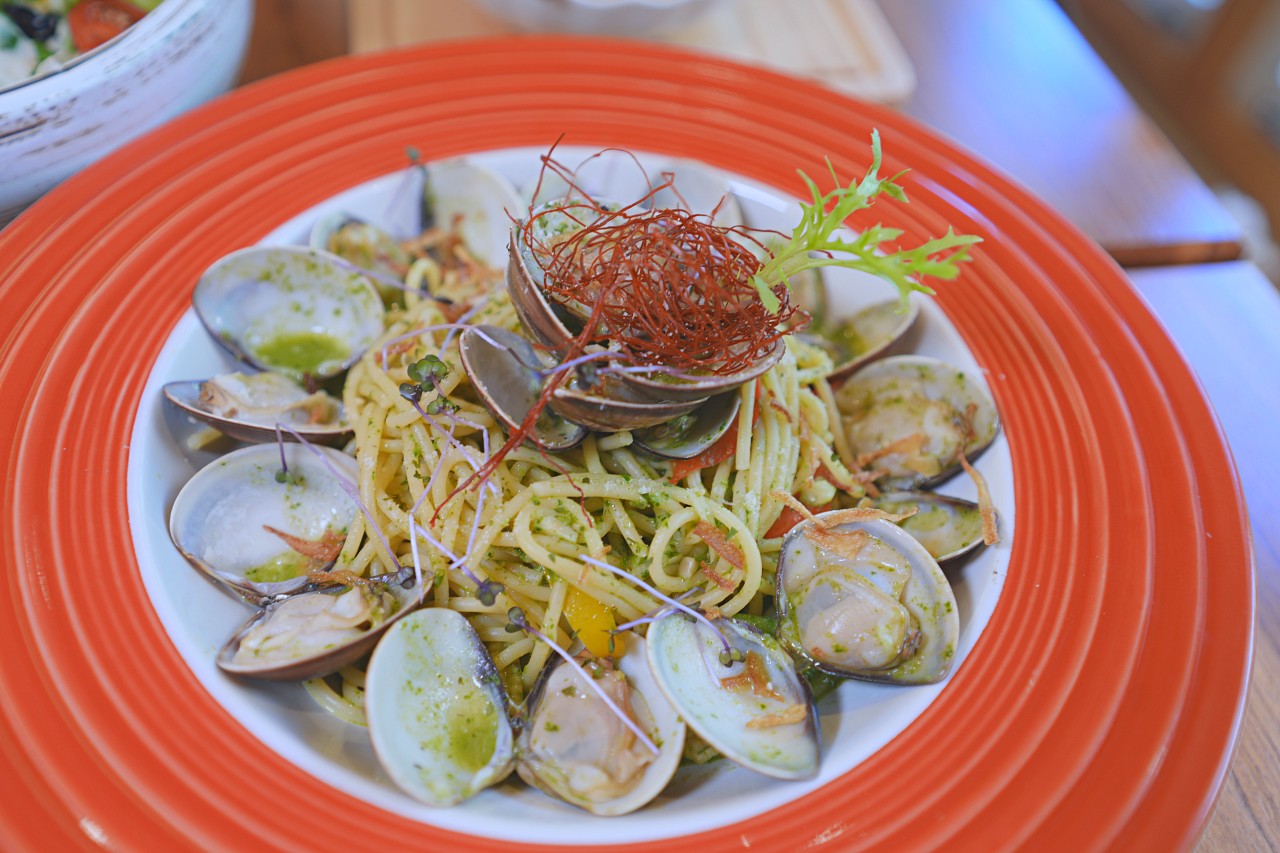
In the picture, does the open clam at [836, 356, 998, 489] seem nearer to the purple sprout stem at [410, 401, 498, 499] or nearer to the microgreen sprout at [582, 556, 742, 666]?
the microgreen sprout at [582, 556, 742, 666]

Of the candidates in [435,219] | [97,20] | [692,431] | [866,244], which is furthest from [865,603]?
[97,20]

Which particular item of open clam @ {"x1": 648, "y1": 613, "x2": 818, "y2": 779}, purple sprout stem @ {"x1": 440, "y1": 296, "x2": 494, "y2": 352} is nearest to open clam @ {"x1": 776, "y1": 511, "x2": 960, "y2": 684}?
open clam @ {"x1": 648, "y1": 613, "x2": 818, "y2": 779}

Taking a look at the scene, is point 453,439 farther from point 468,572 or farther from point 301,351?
point 301,351

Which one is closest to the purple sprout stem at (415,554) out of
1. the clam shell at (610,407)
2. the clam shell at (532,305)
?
the clam shell at (610,407)

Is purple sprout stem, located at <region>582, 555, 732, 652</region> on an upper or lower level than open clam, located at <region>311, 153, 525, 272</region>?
lower

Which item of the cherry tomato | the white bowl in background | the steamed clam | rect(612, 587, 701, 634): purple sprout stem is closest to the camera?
rect(612, 587, 701, 634): purple sprout stem

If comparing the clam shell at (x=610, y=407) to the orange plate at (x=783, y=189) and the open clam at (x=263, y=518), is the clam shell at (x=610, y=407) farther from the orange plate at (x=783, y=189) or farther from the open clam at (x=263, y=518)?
the orange plate at (x=783, y=189)

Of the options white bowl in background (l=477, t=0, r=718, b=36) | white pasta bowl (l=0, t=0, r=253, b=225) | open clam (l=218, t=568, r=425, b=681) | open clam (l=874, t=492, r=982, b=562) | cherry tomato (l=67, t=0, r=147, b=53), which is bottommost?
open clam (l=874, t=492, r=982, b=562)

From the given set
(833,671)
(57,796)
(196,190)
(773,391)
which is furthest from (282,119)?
(833,671)
